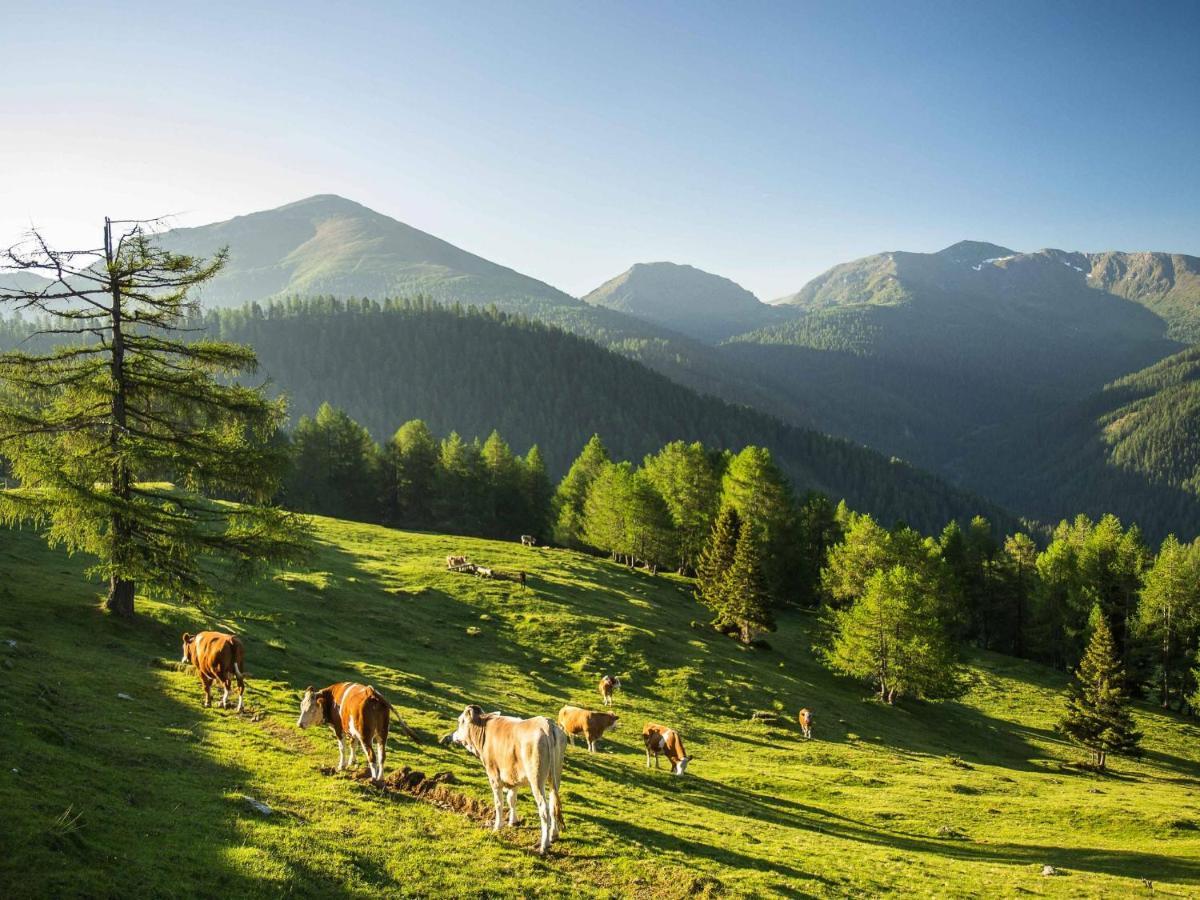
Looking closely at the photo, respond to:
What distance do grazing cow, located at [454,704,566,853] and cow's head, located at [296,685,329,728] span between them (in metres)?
4.36

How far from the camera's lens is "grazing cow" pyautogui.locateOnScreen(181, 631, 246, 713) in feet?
70.0

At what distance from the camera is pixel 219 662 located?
21344 millimetres

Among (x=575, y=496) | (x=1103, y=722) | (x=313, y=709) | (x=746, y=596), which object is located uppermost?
(x=313, y=709)

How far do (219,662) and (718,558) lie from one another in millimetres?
52171

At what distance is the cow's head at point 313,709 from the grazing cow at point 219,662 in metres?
4.66

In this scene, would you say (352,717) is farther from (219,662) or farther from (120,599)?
(120,599)

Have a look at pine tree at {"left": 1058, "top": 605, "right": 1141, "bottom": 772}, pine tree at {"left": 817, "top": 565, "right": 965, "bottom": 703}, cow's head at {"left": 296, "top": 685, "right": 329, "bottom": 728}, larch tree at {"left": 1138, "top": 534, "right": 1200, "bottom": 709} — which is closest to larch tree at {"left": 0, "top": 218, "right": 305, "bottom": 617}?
cow's head at {"left": 296, "top": 685, "right": 329, "bottom": 728}

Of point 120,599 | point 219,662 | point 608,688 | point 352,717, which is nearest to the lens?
point 352,717

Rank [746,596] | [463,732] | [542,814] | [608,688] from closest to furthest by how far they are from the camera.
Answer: [542,814] < [463,732] < [608,688] < [746,596]

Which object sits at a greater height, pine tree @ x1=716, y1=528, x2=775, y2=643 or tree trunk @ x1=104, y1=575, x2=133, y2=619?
tree trunk @ x1=104, y1=575, x2=133, y2=619

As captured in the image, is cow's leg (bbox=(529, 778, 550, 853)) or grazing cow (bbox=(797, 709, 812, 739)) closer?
cow's leg (bbox=(529, 778, 550, 853))

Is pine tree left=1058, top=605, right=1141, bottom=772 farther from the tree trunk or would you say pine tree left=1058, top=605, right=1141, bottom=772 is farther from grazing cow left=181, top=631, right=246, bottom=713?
the tree trunk

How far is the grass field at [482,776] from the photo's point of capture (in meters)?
12.8

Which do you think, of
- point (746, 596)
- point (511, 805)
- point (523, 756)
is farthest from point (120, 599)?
point (746, 596)
